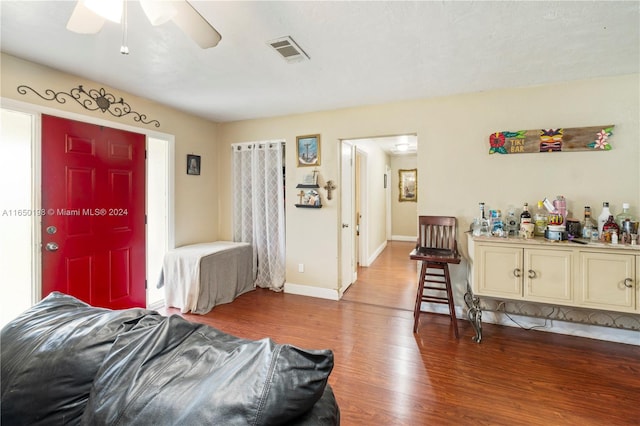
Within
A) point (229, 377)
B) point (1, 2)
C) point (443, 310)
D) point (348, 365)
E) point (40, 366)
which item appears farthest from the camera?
point (443, 310)

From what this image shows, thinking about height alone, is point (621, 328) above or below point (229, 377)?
below

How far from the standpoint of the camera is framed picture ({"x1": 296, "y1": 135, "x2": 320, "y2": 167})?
3.57m

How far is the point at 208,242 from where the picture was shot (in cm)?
396

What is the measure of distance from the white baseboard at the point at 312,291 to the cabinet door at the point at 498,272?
165cm

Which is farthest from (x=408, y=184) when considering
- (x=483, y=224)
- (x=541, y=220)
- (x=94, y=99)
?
(x=94, y=99)

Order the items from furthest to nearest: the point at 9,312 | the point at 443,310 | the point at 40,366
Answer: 1. the point at 443,310
2. the point at 9,312
3. the point at 40,366

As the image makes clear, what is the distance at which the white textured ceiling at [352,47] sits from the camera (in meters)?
1.63

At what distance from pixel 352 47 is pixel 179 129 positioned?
2.56 meters

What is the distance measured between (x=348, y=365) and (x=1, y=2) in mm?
3196

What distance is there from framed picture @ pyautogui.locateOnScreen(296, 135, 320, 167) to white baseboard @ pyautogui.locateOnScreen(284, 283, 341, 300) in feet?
5.37

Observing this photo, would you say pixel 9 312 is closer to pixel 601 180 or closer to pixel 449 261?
pixel 449 261

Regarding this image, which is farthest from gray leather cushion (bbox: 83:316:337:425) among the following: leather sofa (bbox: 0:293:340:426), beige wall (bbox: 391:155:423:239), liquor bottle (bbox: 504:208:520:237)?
beige wall (bbox: 391:155:423:239)

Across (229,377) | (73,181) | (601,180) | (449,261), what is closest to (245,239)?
(73,181)

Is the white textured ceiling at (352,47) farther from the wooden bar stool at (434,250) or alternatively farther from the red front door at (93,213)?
the wooden bar stool at (434,250)
